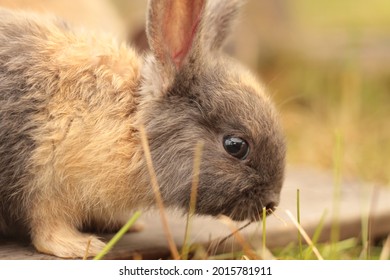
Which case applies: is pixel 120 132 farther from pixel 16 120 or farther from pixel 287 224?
pixel 287 224

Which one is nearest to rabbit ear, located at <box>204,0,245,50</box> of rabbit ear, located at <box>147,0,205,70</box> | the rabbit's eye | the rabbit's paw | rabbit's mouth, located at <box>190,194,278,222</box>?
rabbit ear, located at <box>147,0,205,70</box>

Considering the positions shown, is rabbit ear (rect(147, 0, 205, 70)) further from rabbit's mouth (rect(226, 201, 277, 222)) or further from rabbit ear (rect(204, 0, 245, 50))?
rabbit's mouth (rect(226, 201, 277, 222))

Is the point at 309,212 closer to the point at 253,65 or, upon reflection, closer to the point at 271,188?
the point at 271,188

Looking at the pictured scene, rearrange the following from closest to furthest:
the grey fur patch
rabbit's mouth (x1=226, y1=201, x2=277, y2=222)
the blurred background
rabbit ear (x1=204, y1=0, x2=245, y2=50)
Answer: the grey fur patch
rabbit's mouth (x1=226, y1=201, x2=277, y2=222)
rabbit ear (x1=204, y1=0, x2=245, y2=50)
the blurred background

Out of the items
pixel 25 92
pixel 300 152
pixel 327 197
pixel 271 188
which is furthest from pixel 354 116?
pixel 25 92

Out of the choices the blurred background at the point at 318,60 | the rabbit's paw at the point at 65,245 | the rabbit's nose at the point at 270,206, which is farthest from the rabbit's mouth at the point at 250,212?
the blurred background at the point at 318,60

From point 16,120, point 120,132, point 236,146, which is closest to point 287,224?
point 236,146

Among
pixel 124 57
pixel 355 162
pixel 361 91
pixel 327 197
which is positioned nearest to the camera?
pixel 124 57

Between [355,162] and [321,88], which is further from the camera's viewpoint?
[321,88]
